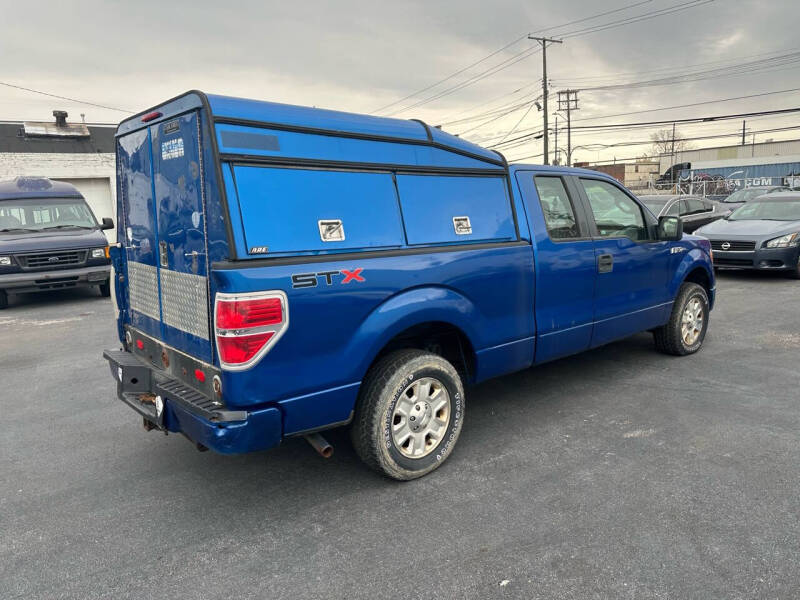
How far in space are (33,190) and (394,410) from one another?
34.7 feet

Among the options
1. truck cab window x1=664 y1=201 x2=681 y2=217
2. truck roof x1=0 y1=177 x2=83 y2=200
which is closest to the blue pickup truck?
truck roof x1=0 y1=177 x2=83 y2=200

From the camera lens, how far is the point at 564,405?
15.3ft

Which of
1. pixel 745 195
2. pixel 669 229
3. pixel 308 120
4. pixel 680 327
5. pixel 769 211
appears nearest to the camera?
pixel 308 120

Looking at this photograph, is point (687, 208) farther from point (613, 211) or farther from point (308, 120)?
point (308, 120)

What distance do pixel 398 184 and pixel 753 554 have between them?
2.63 m

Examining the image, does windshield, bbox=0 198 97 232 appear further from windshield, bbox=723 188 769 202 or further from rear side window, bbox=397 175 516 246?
windshield, bbox=723 188 769 202

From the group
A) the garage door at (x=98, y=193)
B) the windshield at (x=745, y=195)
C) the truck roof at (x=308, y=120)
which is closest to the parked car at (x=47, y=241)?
the truck roof at (x=308, y=120)

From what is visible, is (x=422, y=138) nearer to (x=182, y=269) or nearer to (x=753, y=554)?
(x=182, y=269)

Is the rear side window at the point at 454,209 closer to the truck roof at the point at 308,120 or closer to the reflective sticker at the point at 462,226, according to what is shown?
the reflective sticker at the point at 462,226

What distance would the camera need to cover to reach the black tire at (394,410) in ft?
10.6

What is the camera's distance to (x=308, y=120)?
310cm

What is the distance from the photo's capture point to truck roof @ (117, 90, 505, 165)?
2842mm

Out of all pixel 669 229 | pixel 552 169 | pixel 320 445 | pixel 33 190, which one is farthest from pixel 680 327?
pixel 33 190

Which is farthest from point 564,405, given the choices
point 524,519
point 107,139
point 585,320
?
point 107,139
